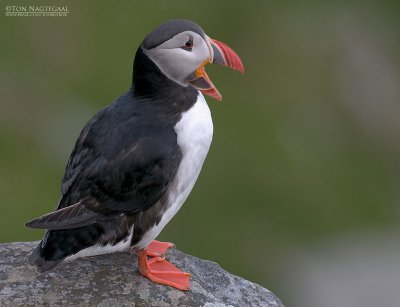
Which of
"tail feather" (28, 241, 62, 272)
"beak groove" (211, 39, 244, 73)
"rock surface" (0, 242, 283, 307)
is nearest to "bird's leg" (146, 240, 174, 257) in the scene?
"rock surface" (0, 242, 283, 307)

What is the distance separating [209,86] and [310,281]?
7857mm

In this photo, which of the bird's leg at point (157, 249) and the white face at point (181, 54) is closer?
the white face at point (181, 54)

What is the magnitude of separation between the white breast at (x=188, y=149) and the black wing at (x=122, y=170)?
0.07 m

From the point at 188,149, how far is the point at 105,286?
1.21 metres

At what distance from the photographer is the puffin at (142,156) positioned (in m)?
6.30

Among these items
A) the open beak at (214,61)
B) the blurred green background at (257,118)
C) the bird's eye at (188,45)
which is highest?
the bird's eye at (188,45)

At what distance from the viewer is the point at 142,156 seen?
6.29 meters

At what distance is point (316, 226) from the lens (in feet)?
49.5

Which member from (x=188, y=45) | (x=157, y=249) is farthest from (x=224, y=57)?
(x=157, y=249)

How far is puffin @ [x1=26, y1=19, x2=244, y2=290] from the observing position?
630 centimetres

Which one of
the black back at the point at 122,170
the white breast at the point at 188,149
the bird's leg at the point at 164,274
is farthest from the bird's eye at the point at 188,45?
the bird's leg at the point at 164,274

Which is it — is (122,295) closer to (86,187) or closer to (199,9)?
(86,187)

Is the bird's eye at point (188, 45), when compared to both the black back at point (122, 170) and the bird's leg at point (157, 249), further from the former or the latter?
the bird's leg at point (157, 249)

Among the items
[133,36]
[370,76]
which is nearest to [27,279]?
[133,36]
